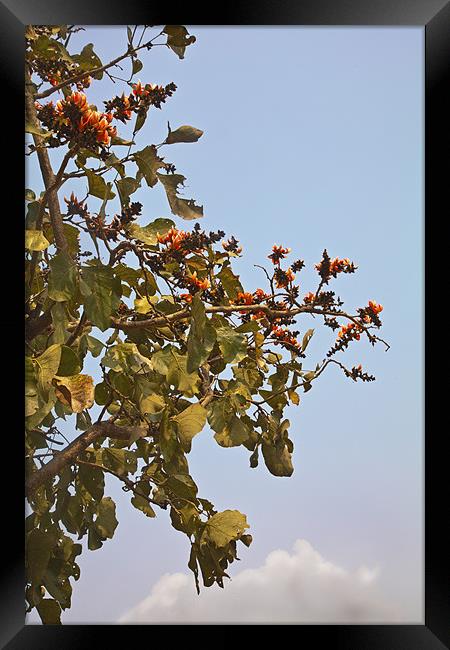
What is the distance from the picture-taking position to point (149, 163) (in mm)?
1729

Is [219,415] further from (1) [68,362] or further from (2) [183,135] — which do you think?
(2) [183,135]

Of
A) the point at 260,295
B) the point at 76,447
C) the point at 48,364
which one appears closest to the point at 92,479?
the point at 76,447

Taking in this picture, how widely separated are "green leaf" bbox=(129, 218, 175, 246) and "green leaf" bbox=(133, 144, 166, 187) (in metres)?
0.09

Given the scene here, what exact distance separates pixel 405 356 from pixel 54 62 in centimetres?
115

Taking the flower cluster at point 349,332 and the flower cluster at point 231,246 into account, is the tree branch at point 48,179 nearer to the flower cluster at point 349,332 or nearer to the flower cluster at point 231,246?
the flower cluster at point 231,246

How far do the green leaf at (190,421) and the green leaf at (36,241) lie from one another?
1.59ft

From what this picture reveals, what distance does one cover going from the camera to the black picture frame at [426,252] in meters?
1.78

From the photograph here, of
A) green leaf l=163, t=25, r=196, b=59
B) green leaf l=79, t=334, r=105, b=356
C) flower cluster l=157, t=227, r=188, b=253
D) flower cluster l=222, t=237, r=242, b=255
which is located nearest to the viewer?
green leaf l=79, t=334, r=105, b=356

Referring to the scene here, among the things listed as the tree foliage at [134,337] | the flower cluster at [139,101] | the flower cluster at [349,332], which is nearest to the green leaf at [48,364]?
the tree foliage at [134,337]

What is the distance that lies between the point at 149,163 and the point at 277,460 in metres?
0.81

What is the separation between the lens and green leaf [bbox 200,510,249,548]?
180 cm

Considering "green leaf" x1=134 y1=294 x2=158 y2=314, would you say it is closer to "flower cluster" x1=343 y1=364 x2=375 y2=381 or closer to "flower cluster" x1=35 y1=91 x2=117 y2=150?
"flower cluster" x1=35 y1=91 x2=117 y2=150

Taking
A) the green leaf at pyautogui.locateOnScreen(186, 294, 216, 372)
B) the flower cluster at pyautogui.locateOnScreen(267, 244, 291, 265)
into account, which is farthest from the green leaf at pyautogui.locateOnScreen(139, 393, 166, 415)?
the flower cluster at pyautogui.locateOnScreen(267, 244, 291, 265)
